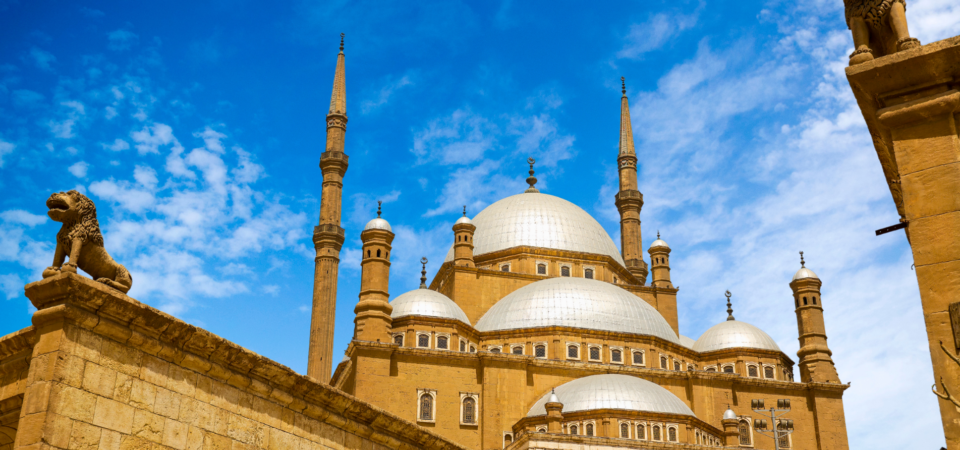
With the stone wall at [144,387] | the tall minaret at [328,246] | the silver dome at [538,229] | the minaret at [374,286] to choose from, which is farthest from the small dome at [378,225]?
the stone wall at [144,387]

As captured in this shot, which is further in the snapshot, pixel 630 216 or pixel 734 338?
pixel 630 216

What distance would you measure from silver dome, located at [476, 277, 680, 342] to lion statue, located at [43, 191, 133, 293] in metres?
21.6

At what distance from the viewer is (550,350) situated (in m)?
26.8

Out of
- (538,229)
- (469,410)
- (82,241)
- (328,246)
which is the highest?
(538,229)

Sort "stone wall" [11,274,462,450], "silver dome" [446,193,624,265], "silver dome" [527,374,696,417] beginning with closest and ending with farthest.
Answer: "stone wall" [11,274,462,450]
"silver dome" [527,374,696,417]
"silver dome" [446,193,624,265]

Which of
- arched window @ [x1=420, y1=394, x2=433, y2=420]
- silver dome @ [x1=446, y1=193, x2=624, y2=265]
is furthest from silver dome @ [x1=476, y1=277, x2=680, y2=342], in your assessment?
arched window @ [x1=420, y1=394, x2=433, y2=420]

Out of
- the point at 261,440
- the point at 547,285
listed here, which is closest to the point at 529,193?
the point at 547,285

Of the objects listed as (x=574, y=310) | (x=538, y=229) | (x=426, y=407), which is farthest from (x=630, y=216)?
(x=426, y=407)

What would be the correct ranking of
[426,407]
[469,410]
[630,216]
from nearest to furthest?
[426,407], [469,410], [630,216]

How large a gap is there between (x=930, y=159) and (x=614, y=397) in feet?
57.5

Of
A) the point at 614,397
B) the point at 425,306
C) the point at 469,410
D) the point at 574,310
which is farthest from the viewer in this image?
the point at 574,310

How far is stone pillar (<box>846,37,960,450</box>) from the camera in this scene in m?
5.65

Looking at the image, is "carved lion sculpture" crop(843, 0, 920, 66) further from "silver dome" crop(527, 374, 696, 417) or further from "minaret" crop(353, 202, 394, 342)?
"minaret" crop(353, 202, 394, 342)

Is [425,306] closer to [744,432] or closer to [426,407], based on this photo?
[426,407]
